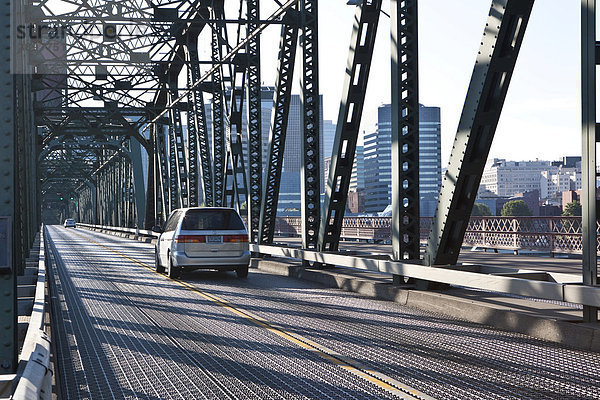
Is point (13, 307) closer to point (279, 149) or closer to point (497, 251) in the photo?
point (279, 149)

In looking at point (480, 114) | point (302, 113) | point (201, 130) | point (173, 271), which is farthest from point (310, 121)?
point (201, 130)

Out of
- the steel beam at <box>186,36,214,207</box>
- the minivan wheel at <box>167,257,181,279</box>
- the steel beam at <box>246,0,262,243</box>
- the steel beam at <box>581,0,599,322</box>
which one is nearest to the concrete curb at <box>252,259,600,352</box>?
the steel beam at <box>581,0,599,322</box>

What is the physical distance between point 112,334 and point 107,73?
2958 cm

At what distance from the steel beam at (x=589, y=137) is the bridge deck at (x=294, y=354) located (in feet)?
3.61

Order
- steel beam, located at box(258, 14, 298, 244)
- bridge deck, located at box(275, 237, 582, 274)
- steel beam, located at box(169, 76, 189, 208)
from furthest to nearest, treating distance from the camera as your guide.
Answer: steel beam, located at box(169, 76, 189, 208), bridge deck, located at box(275, 237, 582, 274), steel beam, located at box(258, 14, 298, 244)

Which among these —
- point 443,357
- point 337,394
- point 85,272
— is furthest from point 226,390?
point 85,272

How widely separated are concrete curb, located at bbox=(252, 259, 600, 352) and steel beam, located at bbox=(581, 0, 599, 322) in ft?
2.03

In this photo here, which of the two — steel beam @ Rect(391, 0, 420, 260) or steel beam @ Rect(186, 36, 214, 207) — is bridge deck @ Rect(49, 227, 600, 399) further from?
steel beam @ Rect(186, 36, 214, 207)

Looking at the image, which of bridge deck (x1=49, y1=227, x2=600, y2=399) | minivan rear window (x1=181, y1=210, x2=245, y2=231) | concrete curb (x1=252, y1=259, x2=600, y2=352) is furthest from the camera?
minivan rear window (x1=181, y1=210, x2=245, y2=231)

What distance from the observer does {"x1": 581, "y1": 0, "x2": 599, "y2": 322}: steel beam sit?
803 centimetres

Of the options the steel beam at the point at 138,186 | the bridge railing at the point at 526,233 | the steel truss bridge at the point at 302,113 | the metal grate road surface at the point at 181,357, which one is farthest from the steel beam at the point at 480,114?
the steel beam at the point at 138,186

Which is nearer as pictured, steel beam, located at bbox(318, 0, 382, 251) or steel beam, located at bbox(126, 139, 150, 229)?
steel beam, located at bbox(318, 0, 382, 251)

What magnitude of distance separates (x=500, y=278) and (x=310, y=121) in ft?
30.0

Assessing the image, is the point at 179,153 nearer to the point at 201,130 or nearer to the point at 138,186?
the point at 201,130
